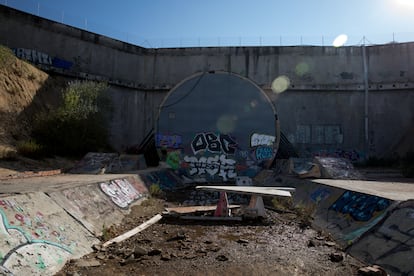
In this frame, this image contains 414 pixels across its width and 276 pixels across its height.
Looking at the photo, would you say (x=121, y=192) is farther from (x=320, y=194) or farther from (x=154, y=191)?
(x=320, y=194)

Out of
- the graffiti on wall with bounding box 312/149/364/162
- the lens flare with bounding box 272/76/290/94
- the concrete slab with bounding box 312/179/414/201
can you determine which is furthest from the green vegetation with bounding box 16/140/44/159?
the graffiti on wall with bounding box 312/149/364/162

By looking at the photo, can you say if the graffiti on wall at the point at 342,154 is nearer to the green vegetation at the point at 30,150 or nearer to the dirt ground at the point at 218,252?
the dirt ground at the point at 218,252

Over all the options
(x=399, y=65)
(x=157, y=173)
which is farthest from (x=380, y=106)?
(x=157, y=173)

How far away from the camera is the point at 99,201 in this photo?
8664 millimetres

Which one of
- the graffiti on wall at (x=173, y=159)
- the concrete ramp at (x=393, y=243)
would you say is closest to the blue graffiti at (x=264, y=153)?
the graffiti on wall at (x=173, y=159)

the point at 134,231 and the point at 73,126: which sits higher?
the point at 73,126

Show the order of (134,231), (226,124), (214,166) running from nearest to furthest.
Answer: (134,231)
(214,166)
(226,124)

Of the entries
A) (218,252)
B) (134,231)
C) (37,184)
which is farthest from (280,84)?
(218,252)

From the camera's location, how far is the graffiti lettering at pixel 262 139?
20.2 meters

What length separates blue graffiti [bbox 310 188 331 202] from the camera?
1051 cm

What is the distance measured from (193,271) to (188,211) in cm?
502

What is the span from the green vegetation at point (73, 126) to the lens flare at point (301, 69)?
17495 millimetres

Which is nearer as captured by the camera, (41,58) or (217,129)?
(217,129)

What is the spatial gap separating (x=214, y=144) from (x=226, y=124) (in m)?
1.50
